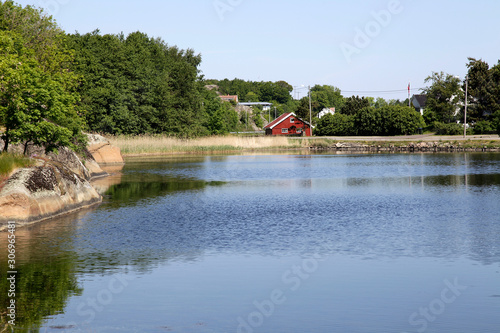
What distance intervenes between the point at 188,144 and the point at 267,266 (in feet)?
208

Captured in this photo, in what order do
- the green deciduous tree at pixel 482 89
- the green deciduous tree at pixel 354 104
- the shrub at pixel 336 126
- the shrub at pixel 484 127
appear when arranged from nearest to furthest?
the shrub at pixel 484 127 < the green deciduous tree at pixel 482 89 < the shrub at pixel 336 126 < the green deciduous tree at pixel 354 104

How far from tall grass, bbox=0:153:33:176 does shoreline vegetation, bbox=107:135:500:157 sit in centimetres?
4487

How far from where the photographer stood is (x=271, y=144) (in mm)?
86000

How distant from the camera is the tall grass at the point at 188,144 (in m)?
69.0

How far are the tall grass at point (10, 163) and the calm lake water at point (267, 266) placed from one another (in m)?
2.61

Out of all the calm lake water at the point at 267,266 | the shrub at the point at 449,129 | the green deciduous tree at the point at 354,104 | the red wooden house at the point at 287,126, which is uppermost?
the green deciduous tree at the point at 354,104

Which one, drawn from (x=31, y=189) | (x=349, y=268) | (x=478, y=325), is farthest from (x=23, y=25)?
(x=478, y=325)

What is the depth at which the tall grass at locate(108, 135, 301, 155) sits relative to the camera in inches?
2718

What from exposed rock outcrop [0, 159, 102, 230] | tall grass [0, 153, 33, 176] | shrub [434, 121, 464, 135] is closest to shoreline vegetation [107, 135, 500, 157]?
shrub [434, 121, 464, 135]

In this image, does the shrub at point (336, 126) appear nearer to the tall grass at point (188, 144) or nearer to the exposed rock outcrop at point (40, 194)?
the tall grass at point (188, 144)

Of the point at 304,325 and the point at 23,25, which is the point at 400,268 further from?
the point at 23,25

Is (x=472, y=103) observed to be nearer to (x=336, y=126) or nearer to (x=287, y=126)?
(x=336, y=126)

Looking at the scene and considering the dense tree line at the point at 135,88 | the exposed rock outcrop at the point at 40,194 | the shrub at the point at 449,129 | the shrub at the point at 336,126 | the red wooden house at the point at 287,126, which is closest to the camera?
the exposed rock outcrop at the point at 40,194

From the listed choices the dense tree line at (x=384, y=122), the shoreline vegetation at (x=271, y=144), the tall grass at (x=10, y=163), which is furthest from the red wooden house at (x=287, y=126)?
the tall grass at (x=10, y=163)
